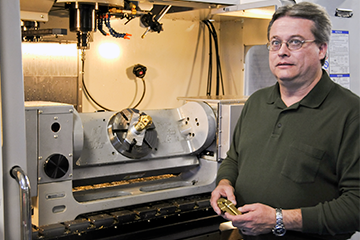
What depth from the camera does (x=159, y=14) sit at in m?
2.35

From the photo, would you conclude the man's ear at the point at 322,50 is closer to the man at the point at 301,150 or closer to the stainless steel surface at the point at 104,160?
the man at the point at 301,150

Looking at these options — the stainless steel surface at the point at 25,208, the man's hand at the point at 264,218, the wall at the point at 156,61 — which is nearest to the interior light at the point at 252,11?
the wall at the point at 156,61

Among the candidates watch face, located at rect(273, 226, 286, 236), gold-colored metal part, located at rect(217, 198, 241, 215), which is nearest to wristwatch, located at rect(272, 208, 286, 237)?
watch face, located at rect(273, 226, 286, 236)

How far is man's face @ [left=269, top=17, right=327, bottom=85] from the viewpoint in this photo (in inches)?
53.1

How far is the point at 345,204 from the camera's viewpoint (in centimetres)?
124

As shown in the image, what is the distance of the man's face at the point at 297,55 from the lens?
53.1 inches

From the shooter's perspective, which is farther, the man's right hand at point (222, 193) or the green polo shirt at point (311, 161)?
the man's right hand at point (222, 193)

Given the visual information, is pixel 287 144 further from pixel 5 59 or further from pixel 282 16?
pixel 5 59

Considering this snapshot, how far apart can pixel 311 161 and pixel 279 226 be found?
23 cm

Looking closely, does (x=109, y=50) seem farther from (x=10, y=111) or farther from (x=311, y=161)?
(x=311, y=161)

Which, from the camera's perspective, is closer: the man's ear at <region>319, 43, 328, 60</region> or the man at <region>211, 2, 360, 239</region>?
the man at <region>211, 2, 360, 239</region>

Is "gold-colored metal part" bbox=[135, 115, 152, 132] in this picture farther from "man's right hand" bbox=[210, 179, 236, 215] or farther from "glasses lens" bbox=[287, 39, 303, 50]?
"glasses lens" bbox=[287, 39, 303, 50]

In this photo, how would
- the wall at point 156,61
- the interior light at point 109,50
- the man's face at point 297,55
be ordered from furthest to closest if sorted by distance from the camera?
the interior light at point 109,50
the wall at point 156,61
the man's face at point 297,55

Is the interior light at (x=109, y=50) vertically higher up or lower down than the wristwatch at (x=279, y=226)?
higher up
